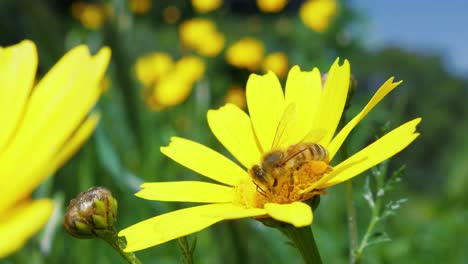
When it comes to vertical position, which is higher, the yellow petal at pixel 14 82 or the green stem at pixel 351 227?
the yellow petal at pixel 14 82

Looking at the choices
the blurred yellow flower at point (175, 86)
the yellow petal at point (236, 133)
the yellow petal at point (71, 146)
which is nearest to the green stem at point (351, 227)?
the yellow petal at point (236, 133)

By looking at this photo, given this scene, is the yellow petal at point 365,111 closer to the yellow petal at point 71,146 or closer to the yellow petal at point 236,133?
the yellow petal at point 236,133

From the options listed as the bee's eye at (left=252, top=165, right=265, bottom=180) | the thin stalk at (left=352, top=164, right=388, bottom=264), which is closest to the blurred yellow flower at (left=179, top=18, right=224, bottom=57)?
the thin stalk at (left=352, top=164, right=388, bottom=264)

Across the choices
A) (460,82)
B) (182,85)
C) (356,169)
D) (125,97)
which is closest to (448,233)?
(125,97)

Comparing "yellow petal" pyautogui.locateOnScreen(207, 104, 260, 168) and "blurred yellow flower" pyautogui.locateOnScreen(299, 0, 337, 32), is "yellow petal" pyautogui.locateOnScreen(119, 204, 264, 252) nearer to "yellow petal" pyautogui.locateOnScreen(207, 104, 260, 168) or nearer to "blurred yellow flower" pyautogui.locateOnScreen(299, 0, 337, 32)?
"yellow petal" pyautogui.locateOnScreen(207, 104, 260, 168)

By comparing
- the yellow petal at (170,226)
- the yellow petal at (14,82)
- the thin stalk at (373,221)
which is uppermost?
the yellow petal at (14,82)

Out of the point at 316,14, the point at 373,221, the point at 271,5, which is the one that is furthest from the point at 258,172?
the point at 316,14

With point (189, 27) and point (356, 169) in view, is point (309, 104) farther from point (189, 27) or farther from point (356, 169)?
point (189, 27)
